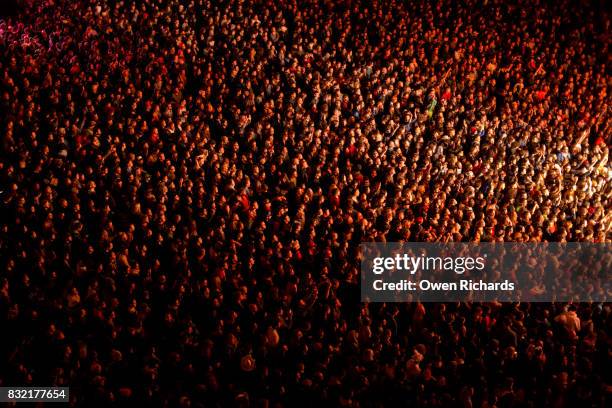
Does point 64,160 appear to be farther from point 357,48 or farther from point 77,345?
point 357,48

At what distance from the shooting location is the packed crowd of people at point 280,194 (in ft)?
13.6

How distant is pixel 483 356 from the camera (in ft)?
14.5

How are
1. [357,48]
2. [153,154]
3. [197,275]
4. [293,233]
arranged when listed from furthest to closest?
[357,48] → [153,154] → [293,233] → [197,275]

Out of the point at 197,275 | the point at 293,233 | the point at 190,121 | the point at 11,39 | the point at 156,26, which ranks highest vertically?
the point at 156,26

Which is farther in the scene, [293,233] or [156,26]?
[156,26]

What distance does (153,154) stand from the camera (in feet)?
18.3

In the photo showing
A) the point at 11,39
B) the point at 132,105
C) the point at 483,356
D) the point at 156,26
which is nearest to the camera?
the point at 483,356

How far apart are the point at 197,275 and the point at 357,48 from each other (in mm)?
4741

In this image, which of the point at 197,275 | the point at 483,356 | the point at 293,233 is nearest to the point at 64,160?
the point at 197,275

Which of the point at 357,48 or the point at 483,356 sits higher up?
the point at 357,48

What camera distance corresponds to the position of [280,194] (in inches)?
218

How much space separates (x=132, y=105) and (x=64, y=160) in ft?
3.63

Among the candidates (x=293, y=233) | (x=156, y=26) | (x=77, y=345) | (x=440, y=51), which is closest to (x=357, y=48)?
(x=440, y=51)

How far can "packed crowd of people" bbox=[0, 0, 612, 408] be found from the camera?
163 inches
